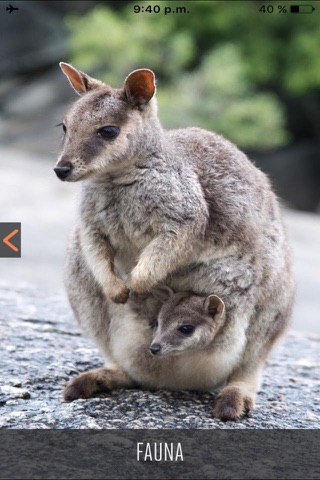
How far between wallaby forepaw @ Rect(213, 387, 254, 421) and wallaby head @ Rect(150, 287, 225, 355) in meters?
0.35

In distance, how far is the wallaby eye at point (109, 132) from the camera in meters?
4.22

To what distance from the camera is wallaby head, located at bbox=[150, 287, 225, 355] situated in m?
4.38

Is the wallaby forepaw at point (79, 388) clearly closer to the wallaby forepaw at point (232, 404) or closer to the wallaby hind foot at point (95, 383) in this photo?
the wallaby hind foot at point (95, 383)

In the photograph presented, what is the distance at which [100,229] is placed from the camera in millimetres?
4516

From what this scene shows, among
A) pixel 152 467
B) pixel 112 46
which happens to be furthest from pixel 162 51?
→ pixel 152 467

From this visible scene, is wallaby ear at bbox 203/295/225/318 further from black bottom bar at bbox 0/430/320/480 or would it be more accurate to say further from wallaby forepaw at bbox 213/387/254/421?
black bottom bar at bbox 0/430/320/480

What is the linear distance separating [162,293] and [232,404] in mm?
718

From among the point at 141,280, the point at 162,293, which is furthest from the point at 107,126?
the point at 162,293

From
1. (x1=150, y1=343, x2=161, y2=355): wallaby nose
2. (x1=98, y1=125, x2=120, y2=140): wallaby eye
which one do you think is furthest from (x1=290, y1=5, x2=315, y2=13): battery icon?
(x1=150, y1=343, x2=161, y2=355): wallaby nose

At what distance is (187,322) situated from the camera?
14.6 feet

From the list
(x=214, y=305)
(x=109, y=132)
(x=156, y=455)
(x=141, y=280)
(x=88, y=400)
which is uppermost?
(x=109, y=132)

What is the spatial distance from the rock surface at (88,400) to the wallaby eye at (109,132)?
57.7 inches

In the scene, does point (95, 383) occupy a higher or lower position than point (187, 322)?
lower

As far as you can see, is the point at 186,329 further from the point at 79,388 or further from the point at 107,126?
the point at 107,126
